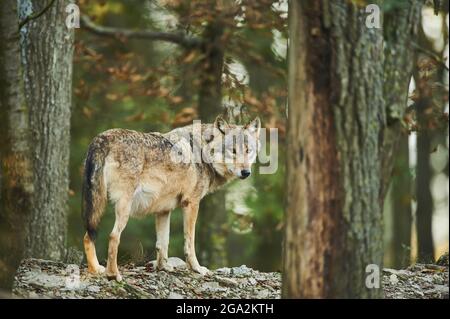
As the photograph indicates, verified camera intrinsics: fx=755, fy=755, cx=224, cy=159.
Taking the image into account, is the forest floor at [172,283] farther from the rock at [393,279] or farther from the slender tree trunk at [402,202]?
the slender tree trunk at [402,202]

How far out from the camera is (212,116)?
1457 centimetres

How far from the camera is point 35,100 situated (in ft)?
33.4

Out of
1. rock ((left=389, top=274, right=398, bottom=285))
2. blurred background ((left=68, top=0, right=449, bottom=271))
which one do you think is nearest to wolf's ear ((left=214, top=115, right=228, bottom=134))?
rock ((left=389, top=274, right=398, bottom=285))

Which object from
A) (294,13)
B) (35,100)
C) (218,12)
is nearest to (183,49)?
(218,12)

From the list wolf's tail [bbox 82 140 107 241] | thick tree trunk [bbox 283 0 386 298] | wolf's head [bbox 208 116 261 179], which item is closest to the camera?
thick tree trunk [bbox 283 0 386 298]

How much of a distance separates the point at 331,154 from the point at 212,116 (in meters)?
8.26

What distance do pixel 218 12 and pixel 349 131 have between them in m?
7.87

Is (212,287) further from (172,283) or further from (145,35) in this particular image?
(145,35)

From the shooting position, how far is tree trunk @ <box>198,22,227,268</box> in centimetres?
1458

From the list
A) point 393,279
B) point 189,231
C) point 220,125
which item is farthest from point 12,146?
point 393,279

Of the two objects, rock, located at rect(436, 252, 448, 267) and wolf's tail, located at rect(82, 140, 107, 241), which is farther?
rock, located at rect(436, 252, 448, 267)

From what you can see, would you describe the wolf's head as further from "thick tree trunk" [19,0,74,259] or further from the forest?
"thick tree trunk" [19,0,74,259]

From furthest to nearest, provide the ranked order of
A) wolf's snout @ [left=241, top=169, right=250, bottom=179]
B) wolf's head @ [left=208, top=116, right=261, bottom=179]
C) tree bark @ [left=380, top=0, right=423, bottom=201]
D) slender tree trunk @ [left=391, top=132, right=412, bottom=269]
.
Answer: slender tree trunk @ [left=391, top=132, right=412, bottom=269]
wolf's head @ [left=208, top=116, right=261, bottom=179]
wolf's snout @ [left=241, top=169, right=250, bottom=179]
tree bark @ [left=380, top=0, right=423, bottom=201]
